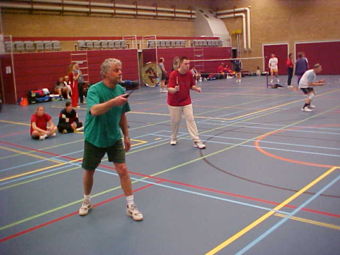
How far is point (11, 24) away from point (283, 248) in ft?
74.3

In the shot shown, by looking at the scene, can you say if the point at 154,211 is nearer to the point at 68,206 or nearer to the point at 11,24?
the point at 68,206

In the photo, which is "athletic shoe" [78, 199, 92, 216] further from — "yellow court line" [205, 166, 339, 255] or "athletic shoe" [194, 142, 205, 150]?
"athletic shoe" [194, 142, 205, 150]

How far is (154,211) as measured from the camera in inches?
205

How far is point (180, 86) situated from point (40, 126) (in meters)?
4.36

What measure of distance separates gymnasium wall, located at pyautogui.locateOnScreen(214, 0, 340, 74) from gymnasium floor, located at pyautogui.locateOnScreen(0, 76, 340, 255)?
73.8 feet

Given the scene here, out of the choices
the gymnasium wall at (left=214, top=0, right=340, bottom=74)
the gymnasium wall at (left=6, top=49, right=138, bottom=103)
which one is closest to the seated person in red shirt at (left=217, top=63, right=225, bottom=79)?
the gymnasium wall at (left=214, top=0, right=340, bottom=74)

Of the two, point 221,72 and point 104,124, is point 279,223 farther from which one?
point 221,72

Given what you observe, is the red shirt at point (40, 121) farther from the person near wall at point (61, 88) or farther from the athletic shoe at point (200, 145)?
the person near wall at point (61, 88)

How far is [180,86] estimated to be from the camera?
8.66 metres

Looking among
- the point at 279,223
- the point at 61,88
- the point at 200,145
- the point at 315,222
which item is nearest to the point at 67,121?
the point at 200,145

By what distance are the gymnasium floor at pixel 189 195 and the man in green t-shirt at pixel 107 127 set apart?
1.67 ft

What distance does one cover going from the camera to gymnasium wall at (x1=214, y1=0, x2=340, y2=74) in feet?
99.9

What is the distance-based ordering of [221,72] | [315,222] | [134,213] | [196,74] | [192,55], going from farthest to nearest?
[221,72], [192,55], [196,74], [134,213], [315,222]

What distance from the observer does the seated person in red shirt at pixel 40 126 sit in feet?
34.5
